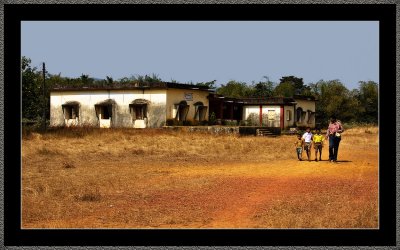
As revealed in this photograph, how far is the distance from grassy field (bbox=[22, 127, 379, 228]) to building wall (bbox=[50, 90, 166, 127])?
16364 millimetres

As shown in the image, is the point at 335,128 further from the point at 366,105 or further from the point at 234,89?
the point at 234,89

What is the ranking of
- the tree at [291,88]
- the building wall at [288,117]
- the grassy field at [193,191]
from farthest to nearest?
the tree at [291,88], the building wall at [288,117], the grassy field at [193,191]

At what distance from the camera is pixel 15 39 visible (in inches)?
136

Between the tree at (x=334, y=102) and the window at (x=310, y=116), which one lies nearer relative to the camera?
the tree at (x=334, y=102)

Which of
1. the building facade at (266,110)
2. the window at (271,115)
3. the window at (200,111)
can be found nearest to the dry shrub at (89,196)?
the window at (200,111)

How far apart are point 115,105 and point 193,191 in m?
26.3

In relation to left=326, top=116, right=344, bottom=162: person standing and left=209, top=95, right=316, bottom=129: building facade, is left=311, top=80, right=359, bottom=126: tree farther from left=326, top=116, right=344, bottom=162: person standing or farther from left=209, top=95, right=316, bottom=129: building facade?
left=326, top=116, right=344, bottom=162: person standing

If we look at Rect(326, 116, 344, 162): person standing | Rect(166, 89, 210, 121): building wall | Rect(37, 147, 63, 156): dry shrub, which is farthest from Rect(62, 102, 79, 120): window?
Rect(326, 116, 344, 162): person standing

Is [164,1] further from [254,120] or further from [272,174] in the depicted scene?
[254,120]

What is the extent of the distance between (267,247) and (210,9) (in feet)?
5.27

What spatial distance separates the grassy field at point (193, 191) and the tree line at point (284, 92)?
46.6 ft

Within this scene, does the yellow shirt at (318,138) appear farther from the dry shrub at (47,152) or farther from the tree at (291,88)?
the tree at (291,88)

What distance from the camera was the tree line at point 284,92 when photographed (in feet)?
101

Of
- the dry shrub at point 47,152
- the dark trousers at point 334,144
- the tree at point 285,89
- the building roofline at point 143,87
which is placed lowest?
the dry shrub at point 47,152
